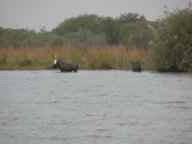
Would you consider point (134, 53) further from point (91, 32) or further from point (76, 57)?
point (91, 32)

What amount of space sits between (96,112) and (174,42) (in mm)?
21754

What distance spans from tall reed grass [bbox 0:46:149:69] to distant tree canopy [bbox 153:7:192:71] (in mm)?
3505

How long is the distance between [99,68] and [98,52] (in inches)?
39.3

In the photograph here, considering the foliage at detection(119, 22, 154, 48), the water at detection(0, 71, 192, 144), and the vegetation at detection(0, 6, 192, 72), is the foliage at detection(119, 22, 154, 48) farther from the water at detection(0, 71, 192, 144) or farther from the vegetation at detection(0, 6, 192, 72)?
the water at detection(0, 71, 192, 144)

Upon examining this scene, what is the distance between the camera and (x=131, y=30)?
79750mm

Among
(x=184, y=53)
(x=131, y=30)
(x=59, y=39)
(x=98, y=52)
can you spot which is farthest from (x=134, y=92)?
(x=131, y=30)

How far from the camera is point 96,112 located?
19.6 metres

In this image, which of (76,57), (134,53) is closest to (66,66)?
(76,57)

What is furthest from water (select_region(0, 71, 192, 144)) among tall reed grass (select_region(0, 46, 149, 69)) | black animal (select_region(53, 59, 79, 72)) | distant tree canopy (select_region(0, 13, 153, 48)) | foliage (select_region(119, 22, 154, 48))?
distant tree canopy (select_region(0, 13, 153, 48))

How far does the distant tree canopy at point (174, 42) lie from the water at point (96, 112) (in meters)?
8.71

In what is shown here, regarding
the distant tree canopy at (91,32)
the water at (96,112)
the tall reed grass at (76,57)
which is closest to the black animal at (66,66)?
Answer: the tall reed grass at (76,57)

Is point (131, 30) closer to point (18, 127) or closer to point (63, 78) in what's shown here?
point (63, 78)

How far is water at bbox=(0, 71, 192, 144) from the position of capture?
15.4m

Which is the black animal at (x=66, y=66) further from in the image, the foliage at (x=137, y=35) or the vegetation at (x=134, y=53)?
the foliage at (x=137, y=35)
